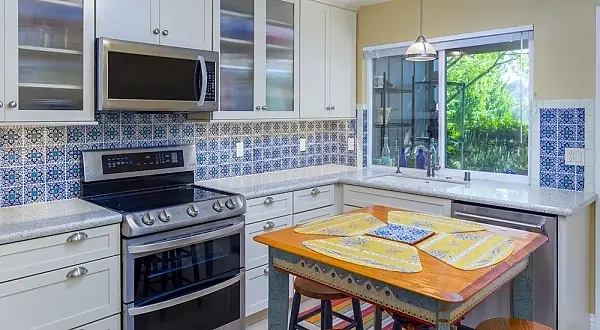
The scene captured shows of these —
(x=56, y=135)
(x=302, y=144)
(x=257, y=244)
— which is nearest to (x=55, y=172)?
(x=56, y=135)

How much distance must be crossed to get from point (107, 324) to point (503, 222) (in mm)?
2237

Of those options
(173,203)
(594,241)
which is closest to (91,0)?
(173,203)

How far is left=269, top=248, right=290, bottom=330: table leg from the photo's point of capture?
2.18 metres

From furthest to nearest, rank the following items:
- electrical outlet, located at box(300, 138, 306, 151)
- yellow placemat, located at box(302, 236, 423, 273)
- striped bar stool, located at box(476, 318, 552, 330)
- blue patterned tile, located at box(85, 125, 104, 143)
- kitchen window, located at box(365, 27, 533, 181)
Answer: electrical outlet, located at box(300, 138, 306, 151) < kitchen window, located at box(365, 27, 533, 181) < blue patterned tile, located at box(85, 125, 104, 143) < striped bar stool, located at box(476, 318, 552, 330) < yellow placemat, located at box(302, 236, 423, 273)

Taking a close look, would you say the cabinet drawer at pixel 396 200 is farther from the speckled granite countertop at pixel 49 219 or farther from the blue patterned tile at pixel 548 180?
the speckled granite countertop at pixel 49 219

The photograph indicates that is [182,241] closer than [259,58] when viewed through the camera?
Yes

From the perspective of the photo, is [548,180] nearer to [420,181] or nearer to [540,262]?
[540,262]

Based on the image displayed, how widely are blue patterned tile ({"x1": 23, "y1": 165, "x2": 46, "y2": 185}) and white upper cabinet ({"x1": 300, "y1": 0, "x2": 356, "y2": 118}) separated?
1871 mm

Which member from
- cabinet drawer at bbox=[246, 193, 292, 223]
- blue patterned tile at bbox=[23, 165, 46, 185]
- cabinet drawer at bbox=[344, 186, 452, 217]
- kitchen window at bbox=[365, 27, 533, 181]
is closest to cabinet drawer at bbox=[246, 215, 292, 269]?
cabinet drawer at bbox=[246, 193, 292, 223]

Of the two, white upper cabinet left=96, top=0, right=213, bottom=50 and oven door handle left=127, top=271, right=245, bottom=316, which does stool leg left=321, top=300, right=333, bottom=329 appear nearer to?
oven door handle left=127, top=271, right=245, bottom=316

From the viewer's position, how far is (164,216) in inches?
100

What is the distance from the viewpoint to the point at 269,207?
128 inches

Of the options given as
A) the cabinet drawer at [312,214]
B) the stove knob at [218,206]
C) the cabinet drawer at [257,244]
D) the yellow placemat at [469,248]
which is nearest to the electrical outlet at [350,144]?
the cabinet drawer at [312,214]

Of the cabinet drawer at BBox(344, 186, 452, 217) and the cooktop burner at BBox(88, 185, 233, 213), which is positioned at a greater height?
the cooktop burner at BBox(88, 185, 233, 213)
